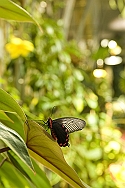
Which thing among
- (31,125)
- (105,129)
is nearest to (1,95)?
(31,125)

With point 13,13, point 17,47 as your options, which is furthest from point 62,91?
point 13,13

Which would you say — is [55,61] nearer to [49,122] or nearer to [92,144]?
[92,144]

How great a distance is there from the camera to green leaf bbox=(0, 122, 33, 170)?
1.10ft

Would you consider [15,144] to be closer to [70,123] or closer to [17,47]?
[70,123]

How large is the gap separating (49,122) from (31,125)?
6 centimetres

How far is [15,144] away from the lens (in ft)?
1.15

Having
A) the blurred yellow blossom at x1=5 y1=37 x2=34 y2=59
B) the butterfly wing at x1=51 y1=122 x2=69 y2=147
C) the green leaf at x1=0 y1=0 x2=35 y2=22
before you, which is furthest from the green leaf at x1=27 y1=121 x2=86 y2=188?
the blurred yellow blossom at x1=5 y1=37 x2=34 y2=59

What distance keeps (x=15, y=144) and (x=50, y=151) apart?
6cm

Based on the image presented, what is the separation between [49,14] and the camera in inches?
79.4

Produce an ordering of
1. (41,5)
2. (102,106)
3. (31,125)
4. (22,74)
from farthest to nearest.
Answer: (102,106) < (41,5) < (22,74) < (31,125)

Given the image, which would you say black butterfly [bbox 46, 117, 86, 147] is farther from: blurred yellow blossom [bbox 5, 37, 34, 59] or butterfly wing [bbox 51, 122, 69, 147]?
blurred yellow blossom [bbox 5, 37, 34, 59]

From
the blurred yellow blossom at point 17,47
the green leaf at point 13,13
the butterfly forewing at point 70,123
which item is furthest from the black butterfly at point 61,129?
the blurred yellow blossom at point 17,47

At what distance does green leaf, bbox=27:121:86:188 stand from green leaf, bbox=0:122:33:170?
1.4 inches

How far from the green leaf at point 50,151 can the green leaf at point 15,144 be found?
0.04m
